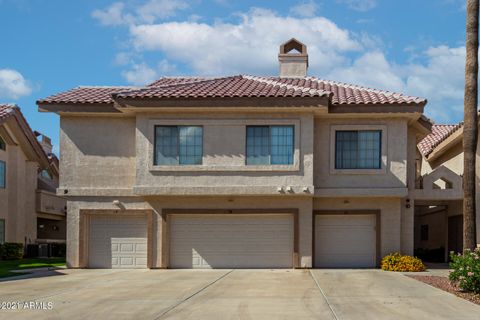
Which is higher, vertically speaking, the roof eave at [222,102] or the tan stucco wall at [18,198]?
the roof eave at [222,102]

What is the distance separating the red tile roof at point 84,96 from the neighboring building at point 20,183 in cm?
760

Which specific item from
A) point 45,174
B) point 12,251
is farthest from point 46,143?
point 12,251

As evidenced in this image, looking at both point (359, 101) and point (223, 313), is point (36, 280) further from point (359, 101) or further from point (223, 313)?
point (359, 101)

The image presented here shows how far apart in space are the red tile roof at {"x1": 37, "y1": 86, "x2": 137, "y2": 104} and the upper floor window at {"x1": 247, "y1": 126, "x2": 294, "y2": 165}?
5612 mm

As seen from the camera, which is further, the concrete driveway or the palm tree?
the palm tree

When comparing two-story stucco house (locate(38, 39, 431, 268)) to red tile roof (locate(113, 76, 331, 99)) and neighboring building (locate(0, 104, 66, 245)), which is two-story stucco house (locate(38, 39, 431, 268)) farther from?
neighboring building (locate(0, 104, 66, 245))

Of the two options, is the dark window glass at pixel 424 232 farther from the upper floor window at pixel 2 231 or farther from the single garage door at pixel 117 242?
the upper floor window at pixel 2 231

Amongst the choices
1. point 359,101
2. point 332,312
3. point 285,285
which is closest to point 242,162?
point 359,101

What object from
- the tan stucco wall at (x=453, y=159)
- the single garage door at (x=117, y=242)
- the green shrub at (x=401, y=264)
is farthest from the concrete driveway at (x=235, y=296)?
the tan stucco wall at (x=453, y=159)

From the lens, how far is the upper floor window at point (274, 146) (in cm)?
2311

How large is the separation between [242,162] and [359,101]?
4605 millimetres

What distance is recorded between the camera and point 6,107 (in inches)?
1312

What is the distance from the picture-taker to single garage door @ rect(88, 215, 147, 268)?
79.4ft

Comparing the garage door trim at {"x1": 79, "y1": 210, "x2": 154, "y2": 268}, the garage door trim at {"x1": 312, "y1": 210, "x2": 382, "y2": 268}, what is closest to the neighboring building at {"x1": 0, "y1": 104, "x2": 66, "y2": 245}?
the garage door trim at {"x1": 79, "y1": 210, "x2": 154, "y2": 268}
